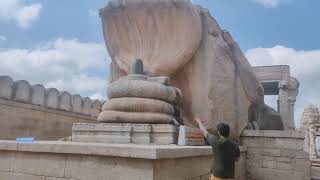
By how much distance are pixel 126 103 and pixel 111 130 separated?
0.49m

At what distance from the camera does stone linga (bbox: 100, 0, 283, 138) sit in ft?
21.5

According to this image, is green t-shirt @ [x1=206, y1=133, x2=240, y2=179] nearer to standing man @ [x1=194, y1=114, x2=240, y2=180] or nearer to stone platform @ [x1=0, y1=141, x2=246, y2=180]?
standing man @ [x1=194, y1=114, x2=240, y2=180]

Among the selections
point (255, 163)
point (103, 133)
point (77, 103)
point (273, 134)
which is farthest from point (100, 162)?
point (77, 103)

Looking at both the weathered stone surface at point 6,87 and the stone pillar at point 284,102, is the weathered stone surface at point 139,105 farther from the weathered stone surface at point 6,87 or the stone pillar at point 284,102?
the stone pillar at point 284,102

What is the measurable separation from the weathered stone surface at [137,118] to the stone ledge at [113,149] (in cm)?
98

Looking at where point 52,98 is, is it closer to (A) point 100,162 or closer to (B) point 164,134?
(B) point 164,134

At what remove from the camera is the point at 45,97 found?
8.91 metres

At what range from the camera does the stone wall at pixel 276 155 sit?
7.16 metres

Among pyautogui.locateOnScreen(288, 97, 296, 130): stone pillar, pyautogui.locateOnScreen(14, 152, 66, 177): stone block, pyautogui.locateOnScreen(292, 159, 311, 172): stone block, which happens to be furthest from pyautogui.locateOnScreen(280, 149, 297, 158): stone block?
pyautogui.locateOnScreen(288, 97, 296, 130): stone pillar

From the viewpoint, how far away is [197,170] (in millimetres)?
4395

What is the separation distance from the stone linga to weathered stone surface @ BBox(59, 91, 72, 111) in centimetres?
298

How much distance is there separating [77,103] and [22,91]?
93.4 inches

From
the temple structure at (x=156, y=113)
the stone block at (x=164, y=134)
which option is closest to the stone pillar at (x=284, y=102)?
the temple structure at (x=156, y=113)

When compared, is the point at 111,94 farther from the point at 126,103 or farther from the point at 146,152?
the point at 146,152
